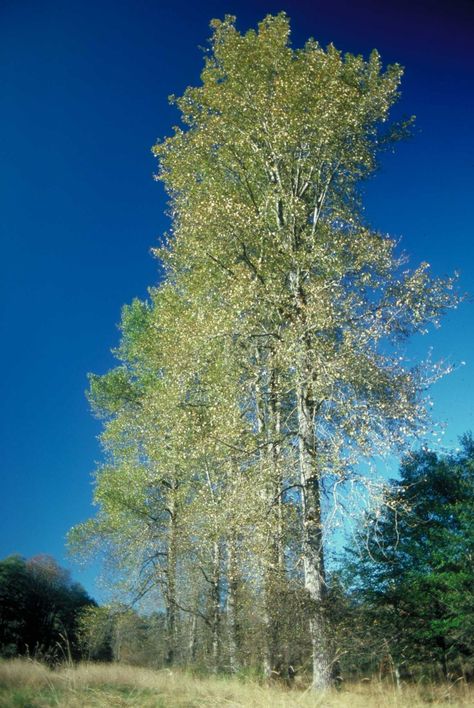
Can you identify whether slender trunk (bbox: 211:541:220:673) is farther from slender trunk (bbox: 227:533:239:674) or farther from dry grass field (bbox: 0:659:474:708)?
dry grass field (bbox: 0:659:474:708)

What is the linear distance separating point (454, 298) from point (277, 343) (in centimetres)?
424

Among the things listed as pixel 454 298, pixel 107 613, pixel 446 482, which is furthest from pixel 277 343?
pixel 446 482

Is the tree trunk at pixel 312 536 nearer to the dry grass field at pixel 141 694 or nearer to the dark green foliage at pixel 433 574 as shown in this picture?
the dry grass field at pixel 141 694

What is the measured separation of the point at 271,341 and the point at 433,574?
17.9 m

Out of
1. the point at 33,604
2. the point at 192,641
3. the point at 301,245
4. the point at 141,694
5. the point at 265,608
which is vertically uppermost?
the point at 301,245

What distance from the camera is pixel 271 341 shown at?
1265cm

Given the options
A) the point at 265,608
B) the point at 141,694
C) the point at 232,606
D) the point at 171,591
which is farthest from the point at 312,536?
the point at 171,591

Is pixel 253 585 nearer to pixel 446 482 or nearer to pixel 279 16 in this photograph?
pixel 279 16

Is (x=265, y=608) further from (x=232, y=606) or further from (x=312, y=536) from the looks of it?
(x=232, y=606)

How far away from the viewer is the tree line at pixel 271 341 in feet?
33.6

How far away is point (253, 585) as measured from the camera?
35.0 feet

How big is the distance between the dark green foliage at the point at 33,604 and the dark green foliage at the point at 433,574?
836 inches

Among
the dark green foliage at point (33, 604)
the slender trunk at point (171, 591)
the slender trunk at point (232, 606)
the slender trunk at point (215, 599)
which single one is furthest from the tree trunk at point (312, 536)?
the dark green foliage at point (33, 604)

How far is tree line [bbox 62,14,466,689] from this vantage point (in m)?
10.2
